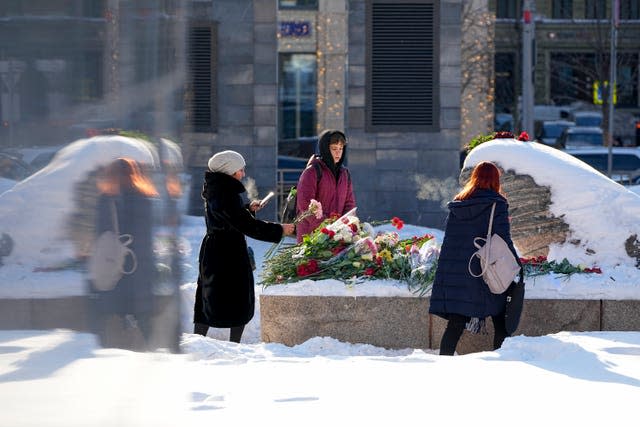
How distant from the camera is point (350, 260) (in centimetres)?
925

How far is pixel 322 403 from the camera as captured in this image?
5.30 m

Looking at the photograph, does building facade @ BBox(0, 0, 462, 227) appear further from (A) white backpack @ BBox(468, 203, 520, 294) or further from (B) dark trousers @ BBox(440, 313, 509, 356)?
(A) white backpack @ BBox(468, 203, 520, 294)

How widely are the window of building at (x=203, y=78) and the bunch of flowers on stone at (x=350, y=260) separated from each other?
8.82 meters

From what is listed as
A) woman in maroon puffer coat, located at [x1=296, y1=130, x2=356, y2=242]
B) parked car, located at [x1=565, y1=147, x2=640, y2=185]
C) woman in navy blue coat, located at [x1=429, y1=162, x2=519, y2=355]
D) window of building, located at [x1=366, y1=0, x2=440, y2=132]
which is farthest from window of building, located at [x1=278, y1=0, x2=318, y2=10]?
woman in navy blue coat, located at [x1=429, y1=162, x2=519, y2=355]

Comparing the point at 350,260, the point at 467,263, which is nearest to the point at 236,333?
the point at 350,260

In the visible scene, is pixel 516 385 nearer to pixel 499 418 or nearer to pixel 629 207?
pixel 499 418

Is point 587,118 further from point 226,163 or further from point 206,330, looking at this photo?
point 226,163

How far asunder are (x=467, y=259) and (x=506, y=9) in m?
55.1

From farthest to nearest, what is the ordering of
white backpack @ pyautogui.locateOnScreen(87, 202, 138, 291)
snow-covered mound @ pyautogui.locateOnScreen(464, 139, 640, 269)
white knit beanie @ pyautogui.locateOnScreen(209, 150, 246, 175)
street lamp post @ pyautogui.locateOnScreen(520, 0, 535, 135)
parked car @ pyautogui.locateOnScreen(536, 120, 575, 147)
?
parked car @ pyautogui.locateOnScreen(536, 120, 575, 147) → street lamp post @ pyautogui.locateOnScreen(520, 0, 535, 135) → snow-covered mound @ pyautogui.locateOnScreen(464, 139, 640, 269) → white knit beanie @ pyautogui.locateOnScreen(209, 150, 246, 175) → white backpack @ pyautogui.locateOnScreen(87, 202, 138, 291)

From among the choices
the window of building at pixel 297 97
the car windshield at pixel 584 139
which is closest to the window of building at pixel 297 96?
the window of building at pixel 297 97

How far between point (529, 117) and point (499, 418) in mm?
Result: 19678

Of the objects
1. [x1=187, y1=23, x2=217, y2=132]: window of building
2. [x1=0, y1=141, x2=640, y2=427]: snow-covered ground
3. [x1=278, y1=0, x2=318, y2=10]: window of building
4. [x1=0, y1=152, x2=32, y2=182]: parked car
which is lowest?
[x1=0, y1=141, x2=640, y2=427]: snow-covered ground

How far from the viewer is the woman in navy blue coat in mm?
8164

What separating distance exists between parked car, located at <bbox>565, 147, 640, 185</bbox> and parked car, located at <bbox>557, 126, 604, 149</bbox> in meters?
12.0
